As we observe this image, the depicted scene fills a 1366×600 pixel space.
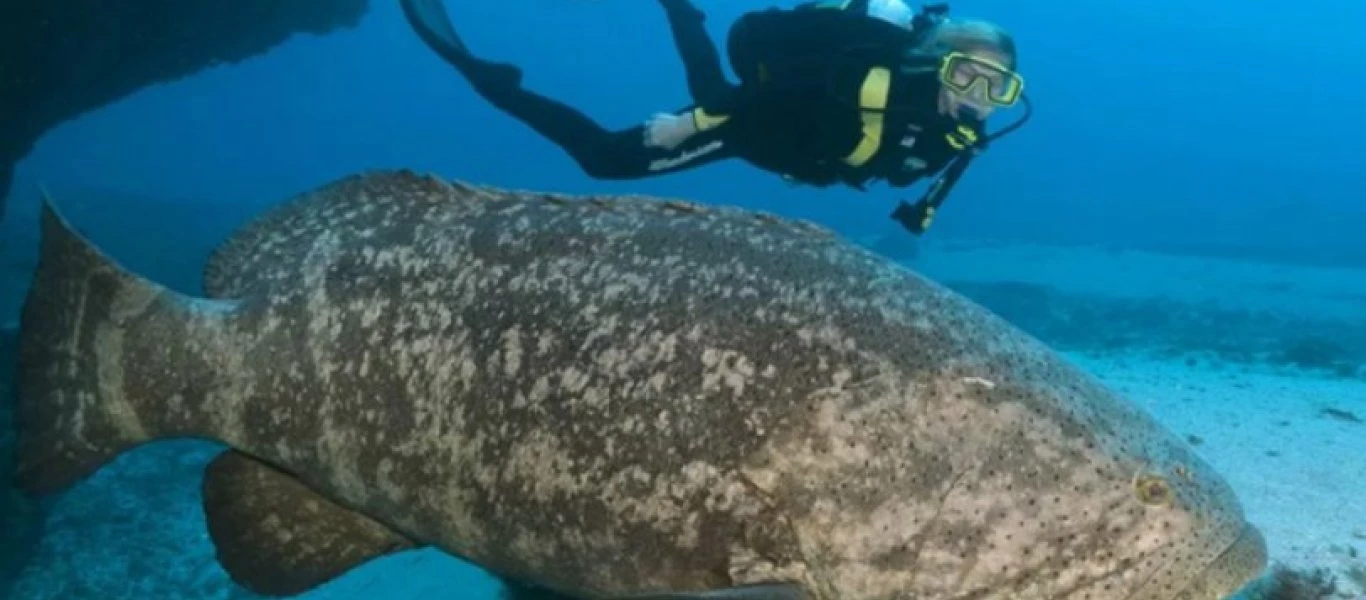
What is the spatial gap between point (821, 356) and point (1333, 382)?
9292mm

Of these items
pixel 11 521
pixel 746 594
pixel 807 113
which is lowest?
pixel 11 521

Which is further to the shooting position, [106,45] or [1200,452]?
[106,45]

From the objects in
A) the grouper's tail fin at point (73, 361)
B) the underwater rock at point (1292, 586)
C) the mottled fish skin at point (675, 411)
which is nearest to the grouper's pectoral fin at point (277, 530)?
the mottled fish skin at point (675, 411)

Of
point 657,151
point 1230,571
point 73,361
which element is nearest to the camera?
point 1230,571

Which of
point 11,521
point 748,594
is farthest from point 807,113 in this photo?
point 11,521

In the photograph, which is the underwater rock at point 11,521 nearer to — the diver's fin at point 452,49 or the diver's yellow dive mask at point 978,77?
the diver's fin at point 452,49

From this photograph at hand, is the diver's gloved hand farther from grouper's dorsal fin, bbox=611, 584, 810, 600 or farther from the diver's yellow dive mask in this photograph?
grouper's dorsal fin, bbox=611, 584, 810, 600

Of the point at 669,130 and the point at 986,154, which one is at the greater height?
the point at 986,154

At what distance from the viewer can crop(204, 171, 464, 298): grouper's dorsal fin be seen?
3008mm

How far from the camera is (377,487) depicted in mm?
2848

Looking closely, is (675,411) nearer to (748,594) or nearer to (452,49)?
(748,594)

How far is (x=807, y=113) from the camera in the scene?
246 inches

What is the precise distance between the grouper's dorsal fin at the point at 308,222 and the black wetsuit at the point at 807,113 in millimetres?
3625

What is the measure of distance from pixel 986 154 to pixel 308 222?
84.4m
